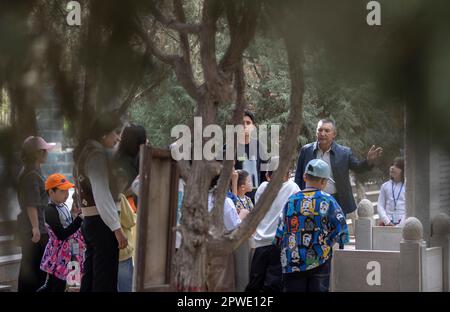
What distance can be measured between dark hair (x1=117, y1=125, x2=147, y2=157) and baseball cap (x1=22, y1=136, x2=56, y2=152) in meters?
1.05

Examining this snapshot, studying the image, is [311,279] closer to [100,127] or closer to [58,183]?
[58,183]

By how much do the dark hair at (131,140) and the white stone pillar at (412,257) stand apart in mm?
2259

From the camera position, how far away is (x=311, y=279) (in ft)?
19.5

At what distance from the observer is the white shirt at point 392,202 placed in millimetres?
8805

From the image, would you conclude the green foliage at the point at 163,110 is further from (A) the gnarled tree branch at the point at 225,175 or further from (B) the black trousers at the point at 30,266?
(B) the black trousers at the point at 30,266

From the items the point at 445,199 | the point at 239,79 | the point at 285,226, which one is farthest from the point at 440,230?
the point at 239,79

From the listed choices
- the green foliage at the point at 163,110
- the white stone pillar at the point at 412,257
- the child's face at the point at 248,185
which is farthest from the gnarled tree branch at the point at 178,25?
the child's face at the point at 248,185

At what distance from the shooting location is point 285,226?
19.7ft

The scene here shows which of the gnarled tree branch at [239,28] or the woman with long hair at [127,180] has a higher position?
the gnarled tree branch at [239,28]

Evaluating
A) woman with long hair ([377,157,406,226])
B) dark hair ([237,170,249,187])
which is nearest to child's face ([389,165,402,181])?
woman with long hair ([377,157,406,226])

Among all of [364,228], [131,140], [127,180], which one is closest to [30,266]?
[127,180]

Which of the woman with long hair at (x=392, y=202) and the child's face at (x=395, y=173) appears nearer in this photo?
the child's face at (x=395, y=173)

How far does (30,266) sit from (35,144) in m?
1.43
